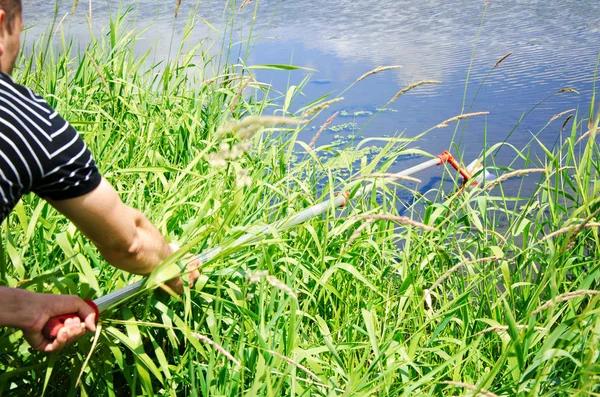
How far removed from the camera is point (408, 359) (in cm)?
169

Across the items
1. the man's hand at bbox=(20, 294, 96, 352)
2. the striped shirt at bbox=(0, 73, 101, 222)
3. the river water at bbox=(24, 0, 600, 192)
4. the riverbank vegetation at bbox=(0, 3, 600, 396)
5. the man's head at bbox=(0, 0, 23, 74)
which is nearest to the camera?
the striped shirt at bbox=(0, 73, 101, 222)

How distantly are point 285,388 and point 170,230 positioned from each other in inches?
24.3

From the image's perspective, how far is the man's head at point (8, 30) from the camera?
1342 millimetres

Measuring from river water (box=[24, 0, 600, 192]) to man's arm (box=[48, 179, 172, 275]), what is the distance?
162 centimetres

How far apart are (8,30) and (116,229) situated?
428 mm

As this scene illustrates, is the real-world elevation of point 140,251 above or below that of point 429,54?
above

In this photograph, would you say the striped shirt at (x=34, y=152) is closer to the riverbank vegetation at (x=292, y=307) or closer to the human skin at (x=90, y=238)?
the human skin at (x=90, y=238)

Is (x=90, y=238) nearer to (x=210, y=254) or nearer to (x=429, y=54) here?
(x=210, y=254)

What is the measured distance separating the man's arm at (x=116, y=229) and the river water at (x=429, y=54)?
5.30 ft

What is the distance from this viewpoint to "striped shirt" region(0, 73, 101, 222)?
1.23 meters

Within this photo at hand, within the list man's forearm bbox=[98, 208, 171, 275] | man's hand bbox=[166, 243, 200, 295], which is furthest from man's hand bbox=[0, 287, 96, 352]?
man's hand bbox=[166, 243, 200, 295]

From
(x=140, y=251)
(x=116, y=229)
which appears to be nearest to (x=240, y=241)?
(x=140, y=251)

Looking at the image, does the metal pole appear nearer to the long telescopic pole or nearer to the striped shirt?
the long telescopic pole

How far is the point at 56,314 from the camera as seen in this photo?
4.88 ft
